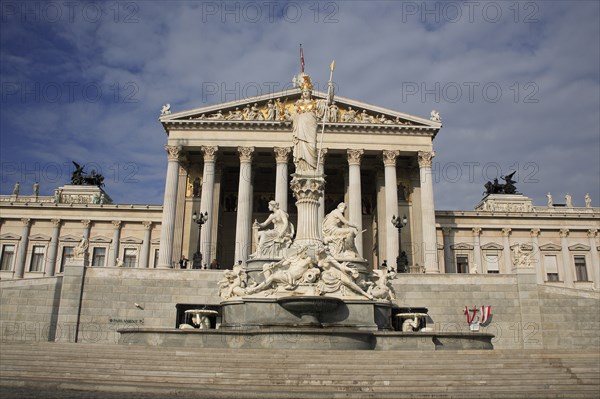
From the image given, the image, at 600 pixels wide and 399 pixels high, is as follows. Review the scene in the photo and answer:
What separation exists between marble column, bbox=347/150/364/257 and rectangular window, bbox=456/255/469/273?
1525 cm

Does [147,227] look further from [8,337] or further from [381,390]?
[381,390]

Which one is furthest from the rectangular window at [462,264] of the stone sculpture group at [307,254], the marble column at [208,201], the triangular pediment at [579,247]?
the stone sculpture group at [307,254]

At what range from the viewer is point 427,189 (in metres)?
45.0

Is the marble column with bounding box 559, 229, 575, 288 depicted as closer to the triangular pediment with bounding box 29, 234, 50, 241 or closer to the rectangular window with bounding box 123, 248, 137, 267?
the rectangular window with bounding box 123, 248, 137, 267

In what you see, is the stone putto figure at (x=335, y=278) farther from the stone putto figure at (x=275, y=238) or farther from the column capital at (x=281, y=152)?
the column capital at (x=281, y=152)

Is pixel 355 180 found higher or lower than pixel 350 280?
higher

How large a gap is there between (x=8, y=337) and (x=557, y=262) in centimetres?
5009

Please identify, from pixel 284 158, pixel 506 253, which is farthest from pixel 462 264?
pixel 284 158

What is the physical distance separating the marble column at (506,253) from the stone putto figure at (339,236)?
40239mm

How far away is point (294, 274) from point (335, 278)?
4.51 feet

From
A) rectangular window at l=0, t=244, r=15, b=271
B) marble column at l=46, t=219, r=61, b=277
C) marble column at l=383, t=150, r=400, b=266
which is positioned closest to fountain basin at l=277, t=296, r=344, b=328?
marble column at l=383, t=150, r=400, b=266

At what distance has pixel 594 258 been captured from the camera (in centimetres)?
5556

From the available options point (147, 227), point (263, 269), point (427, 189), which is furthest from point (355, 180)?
point (263, 269)

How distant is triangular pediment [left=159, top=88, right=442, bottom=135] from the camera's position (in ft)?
151
